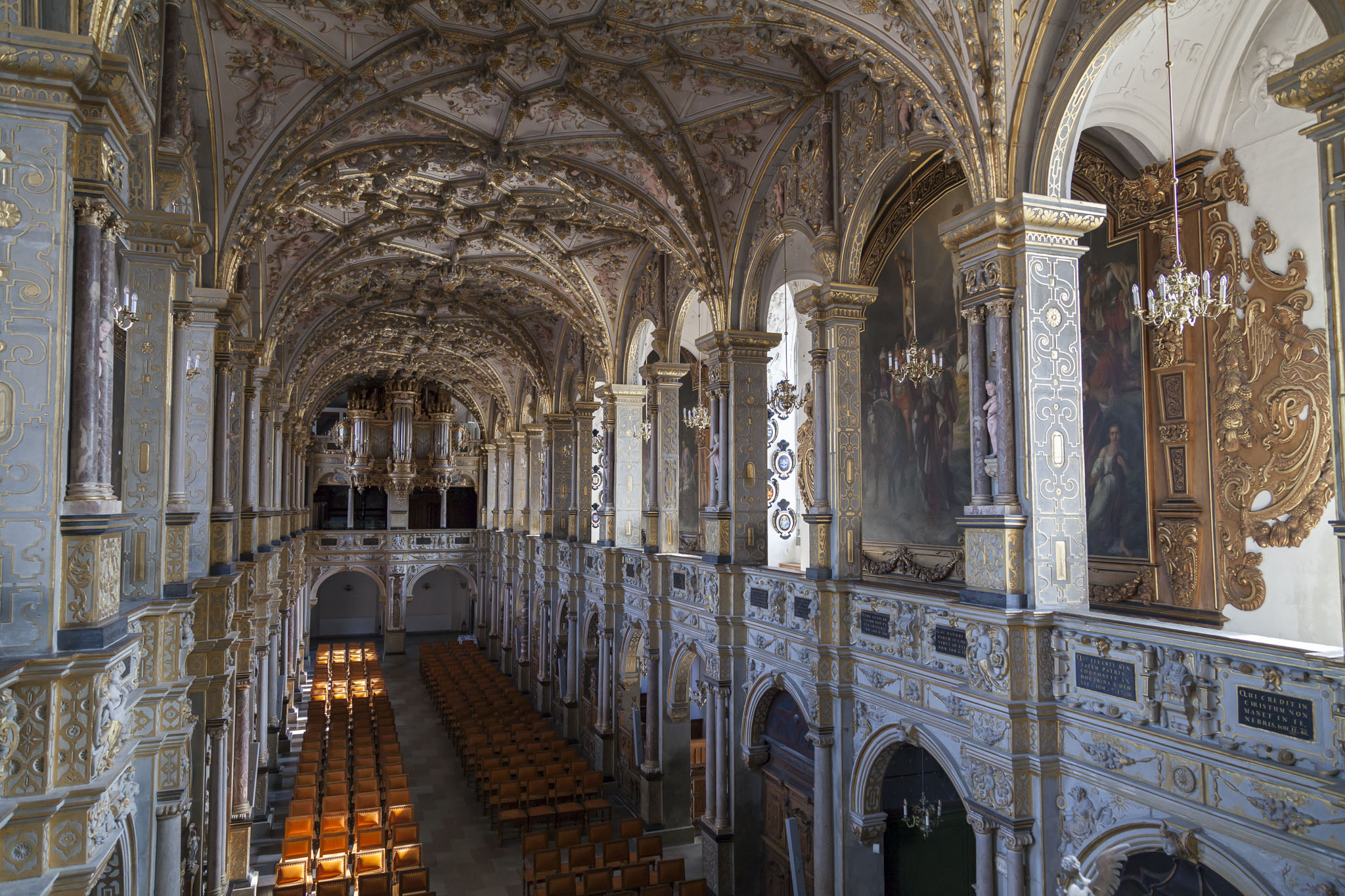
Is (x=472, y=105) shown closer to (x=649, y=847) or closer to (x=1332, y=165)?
(x=1332, y=165)

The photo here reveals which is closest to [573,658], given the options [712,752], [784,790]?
[712,752]

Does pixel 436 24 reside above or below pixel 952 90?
above

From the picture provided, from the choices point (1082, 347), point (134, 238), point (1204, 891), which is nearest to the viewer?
point (1204, 891)

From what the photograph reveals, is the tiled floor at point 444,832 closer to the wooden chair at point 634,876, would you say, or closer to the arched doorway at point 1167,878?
the wooden chair at point 634,876

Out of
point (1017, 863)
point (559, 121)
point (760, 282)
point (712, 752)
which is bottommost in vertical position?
point (712, 752)

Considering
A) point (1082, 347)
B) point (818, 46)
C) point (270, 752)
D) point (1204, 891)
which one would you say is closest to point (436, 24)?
point (818, 46)

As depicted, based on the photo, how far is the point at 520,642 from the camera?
27.5 m

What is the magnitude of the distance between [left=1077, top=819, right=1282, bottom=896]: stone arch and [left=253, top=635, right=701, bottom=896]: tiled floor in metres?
9.91

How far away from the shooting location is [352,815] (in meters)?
15.4

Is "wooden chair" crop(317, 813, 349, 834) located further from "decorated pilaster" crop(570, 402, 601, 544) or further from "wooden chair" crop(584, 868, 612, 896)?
"decorated pilaster" crop(570, 402, 601, 544)

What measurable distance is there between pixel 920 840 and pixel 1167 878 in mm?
4875

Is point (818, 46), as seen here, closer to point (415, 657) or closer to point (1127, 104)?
point (1127, 104)

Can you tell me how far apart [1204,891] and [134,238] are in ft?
31.2

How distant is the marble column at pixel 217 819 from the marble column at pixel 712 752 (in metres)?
6.70
